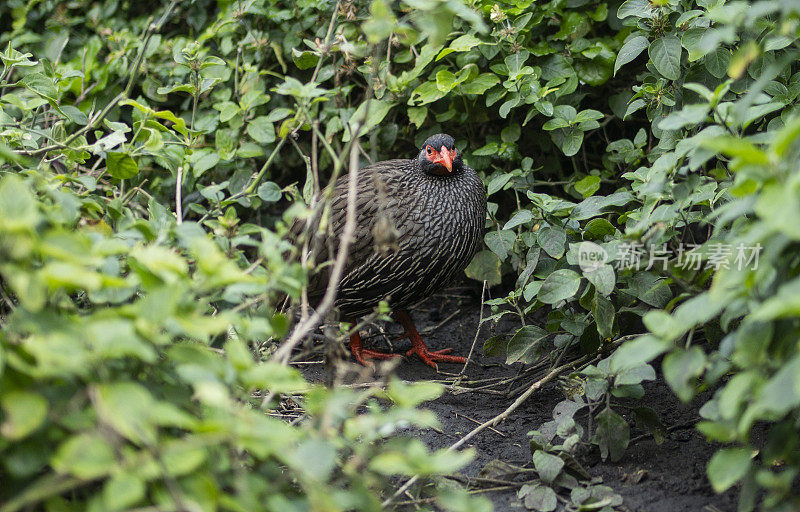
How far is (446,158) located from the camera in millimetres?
3885

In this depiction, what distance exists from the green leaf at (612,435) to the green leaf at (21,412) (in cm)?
194

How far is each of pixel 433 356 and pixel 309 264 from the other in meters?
2.02

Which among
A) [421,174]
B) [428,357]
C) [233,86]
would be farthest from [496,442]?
[233,86]

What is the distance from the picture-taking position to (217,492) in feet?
5.82

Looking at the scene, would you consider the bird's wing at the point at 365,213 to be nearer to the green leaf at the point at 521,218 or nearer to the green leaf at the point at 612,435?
the green leaf at the point at 521,218

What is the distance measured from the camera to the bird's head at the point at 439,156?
391 centimetres

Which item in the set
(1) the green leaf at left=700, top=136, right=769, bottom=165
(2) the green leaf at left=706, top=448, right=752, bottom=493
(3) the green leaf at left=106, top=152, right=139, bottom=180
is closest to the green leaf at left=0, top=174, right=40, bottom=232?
(3) the green leaf at left=106, top=152, right=139, bottom=180

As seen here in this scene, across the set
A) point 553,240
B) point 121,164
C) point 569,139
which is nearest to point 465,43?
point 569,139

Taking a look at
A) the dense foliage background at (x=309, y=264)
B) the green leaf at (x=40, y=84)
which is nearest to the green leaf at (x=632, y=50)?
the dense foliage background at (x=309, y=264)

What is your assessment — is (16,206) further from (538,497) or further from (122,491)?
(538,497)

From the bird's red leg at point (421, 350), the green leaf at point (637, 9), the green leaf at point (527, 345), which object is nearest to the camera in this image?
the green leaf at point (527, 345)

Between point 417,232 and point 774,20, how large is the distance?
1.90 meters

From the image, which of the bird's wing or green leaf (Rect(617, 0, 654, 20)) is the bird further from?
green leaf (Rect(617, 0, 654, 20))

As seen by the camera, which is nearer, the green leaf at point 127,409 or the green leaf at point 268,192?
the green leaf at point 127,409
